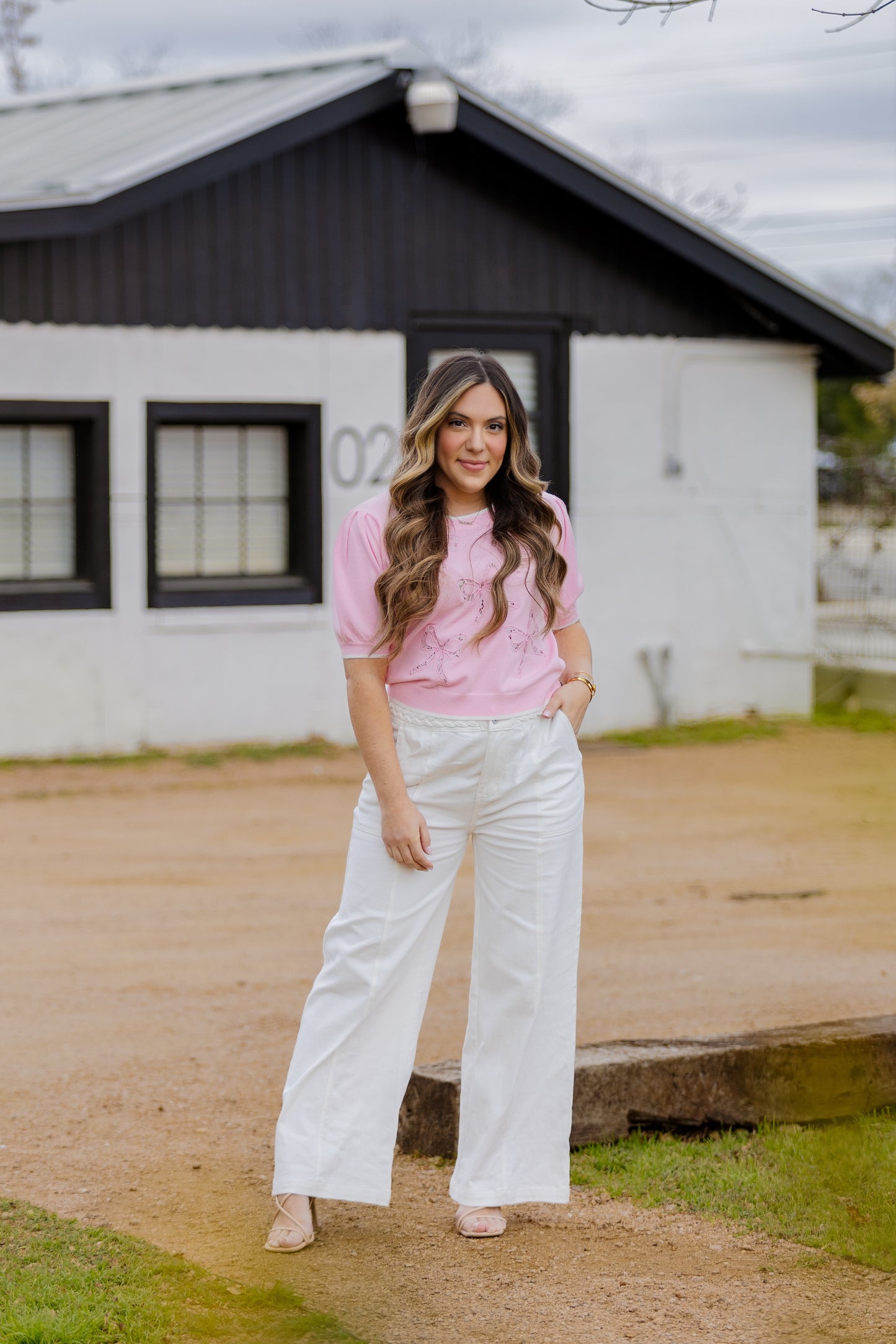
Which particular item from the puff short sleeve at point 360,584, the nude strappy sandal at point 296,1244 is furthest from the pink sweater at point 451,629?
the nude strappy sandal at point 296,1244

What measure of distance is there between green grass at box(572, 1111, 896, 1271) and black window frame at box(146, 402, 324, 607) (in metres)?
8.08

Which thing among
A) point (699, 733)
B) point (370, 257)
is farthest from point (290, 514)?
point (699, 733)

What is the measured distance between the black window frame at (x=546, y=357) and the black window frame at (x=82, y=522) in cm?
281

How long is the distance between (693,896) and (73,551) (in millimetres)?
5786

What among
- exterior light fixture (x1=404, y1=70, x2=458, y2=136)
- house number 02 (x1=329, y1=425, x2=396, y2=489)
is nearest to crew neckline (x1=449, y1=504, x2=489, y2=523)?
house number 02 (x1=329, y1=425, x2=396, y2=489)

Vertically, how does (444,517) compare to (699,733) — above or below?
above

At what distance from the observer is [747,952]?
6.85 metres

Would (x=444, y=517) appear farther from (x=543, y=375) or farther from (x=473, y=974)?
(x=543, y=375)

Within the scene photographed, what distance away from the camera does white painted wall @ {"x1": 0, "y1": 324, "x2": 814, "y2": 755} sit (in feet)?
38.4

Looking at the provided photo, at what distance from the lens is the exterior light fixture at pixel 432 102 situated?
12.0 meters

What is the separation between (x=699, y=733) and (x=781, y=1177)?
30.2 ft

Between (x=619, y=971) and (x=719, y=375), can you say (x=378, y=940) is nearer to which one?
(x=619, y=971)

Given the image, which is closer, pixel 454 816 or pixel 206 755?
pixel 454 816

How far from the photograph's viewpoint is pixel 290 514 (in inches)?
500
